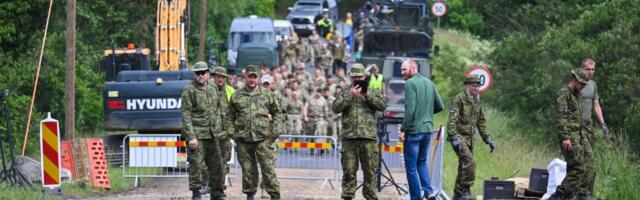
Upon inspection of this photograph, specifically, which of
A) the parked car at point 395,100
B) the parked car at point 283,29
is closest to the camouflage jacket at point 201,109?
the parked car at point 395,100

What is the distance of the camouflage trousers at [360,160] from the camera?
17234mm

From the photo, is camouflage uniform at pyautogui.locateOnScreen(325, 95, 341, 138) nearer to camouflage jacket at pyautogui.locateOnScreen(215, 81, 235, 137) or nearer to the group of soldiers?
the group of soldiers

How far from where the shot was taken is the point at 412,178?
1759cm

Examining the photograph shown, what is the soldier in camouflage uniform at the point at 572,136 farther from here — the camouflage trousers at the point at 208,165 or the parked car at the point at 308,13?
the parked car at the point at 308,13

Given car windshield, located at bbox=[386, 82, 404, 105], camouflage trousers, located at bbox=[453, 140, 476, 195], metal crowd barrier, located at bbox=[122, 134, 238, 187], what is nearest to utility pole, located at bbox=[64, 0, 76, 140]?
metal crowd barrier, located at bbox=[122, 134, 238, 187]

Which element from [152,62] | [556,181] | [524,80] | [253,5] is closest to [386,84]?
[524,80]

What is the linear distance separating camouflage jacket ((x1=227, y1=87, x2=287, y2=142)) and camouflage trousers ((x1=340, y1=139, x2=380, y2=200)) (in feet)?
3.08

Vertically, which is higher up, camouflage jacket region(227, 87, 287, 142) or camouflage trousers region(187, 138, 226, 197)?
camouflage jacket region(227, 87, 287, 142)

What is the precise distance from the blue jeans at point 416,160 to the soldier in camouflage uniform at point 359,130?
0.48 m

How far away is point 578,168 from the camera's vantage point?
59.5 feet

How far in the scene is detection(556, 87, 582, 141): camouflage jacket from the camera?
1806 cm

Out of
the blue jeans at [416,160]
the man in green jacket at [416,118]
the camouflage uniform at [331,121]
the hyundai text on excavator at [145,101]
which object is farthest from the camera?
the camouflage uniform at [331,121]

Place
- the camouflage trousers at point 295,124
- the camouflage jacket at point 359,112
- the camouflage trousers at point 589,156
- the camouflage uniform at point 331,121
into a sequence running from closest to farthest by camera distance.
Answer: the camouflage jacket at point 359,112, the camouflage trousers at point 589,156, the camouflage trousers at point 295,124, the camouflage uniform at point 331,121

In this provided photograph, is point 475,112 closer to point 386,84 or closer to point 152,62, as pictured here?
point 152,62
